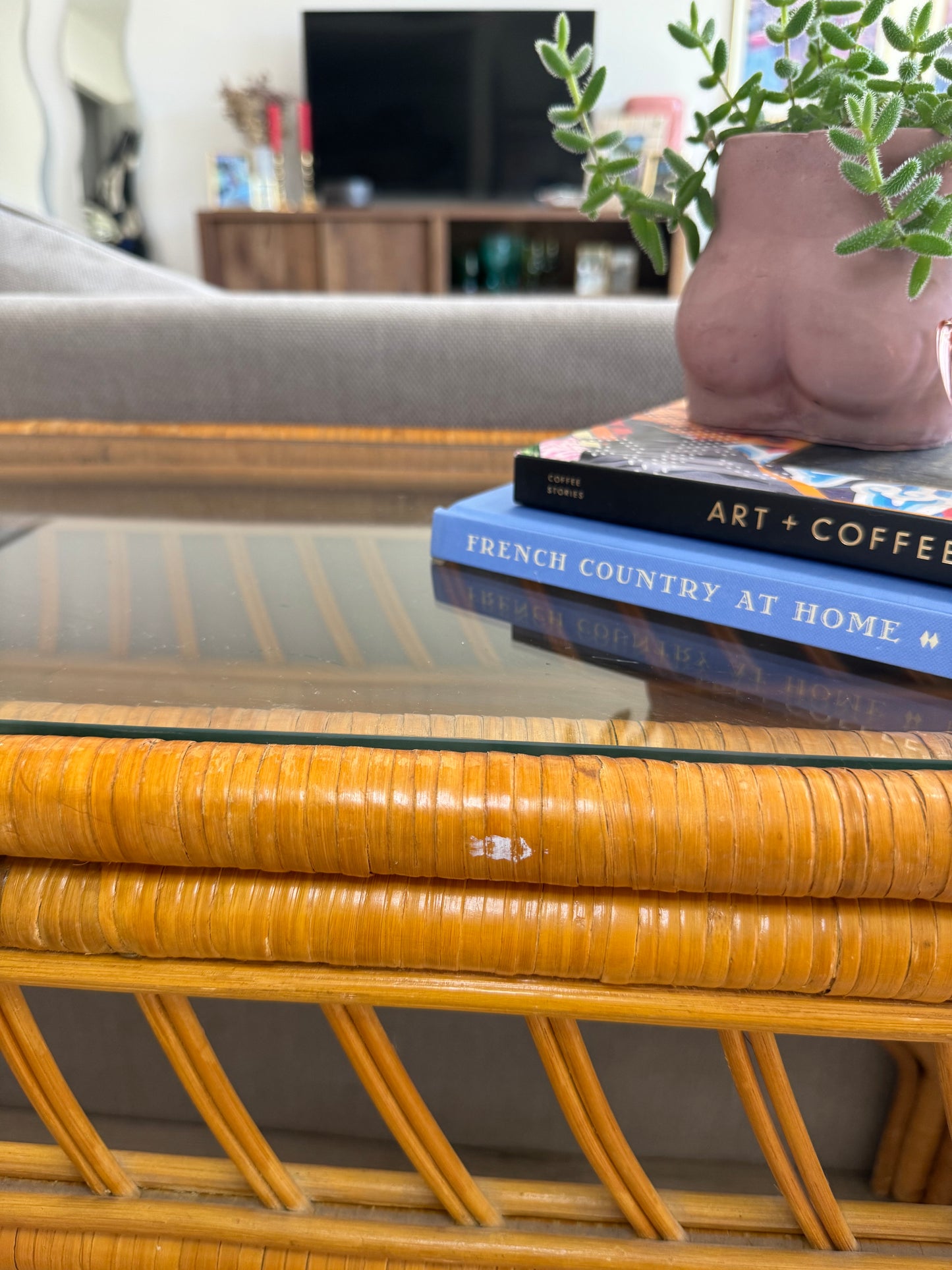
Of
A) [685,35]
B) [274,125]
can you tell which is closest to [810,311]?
[685,35]

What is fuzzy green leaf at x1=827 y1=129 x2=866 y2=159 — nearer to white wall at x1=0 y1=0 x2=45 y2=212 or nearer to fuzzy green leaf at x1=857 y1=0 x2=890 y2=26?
fuzzy green leaf at x1=857 y1=0 x2=890 y2=26

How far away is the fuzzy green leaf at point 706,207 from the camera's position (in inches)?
18.7

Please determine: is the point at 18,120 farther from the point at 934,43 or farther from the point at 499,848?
the point at 499,848

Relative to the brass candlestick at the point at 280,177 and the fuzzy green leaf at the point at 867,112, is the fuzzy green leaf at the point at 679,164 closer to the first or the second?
the fuzzy green leaf at the point at 867,112

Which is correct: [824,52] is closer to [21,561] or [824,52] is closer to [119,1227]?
[21,561]

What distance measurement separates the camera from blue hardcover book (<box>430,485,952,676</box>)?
331 mm

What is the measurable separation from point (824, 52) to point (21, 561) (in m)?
0.48

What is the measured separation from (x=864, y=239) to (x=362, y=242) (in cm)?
306

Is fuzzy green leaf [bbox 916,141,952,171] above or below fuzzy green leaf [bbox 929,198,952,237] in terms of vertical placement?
above

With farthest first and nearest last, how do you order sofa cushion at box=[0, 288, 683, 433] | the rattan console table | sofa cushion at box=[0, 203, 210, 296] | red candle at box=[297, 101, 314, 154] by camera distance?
red candle at box=[297, 101, 314, 154] → sofa cushion at box=[0, 203, 210, 296] → sofa cushion at box=[0, 288, 683, 433] → the rattan console table

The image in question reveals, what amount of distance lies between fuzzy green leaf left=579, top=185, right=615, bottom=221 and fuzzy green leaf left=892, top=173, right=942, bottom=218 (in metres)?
0.15

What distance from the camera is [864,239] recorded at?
0.37m

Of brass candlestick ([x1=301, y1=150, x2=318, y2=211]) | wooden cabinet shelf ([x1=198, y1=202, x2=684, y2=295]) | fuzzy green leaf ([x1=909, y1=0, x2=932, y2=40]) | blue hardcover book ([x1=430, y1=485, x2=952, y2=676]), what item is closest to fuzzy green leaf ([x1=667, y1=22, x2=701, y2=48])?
fuzzy green leaf ([x1=909, y1=0, x2=932, y2=40])

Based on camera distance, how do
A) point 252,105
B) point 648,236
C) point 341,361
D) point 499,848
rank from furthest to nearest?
1. point 252,105
2. point 341,361
3. point 648,236
4. point 499,848
